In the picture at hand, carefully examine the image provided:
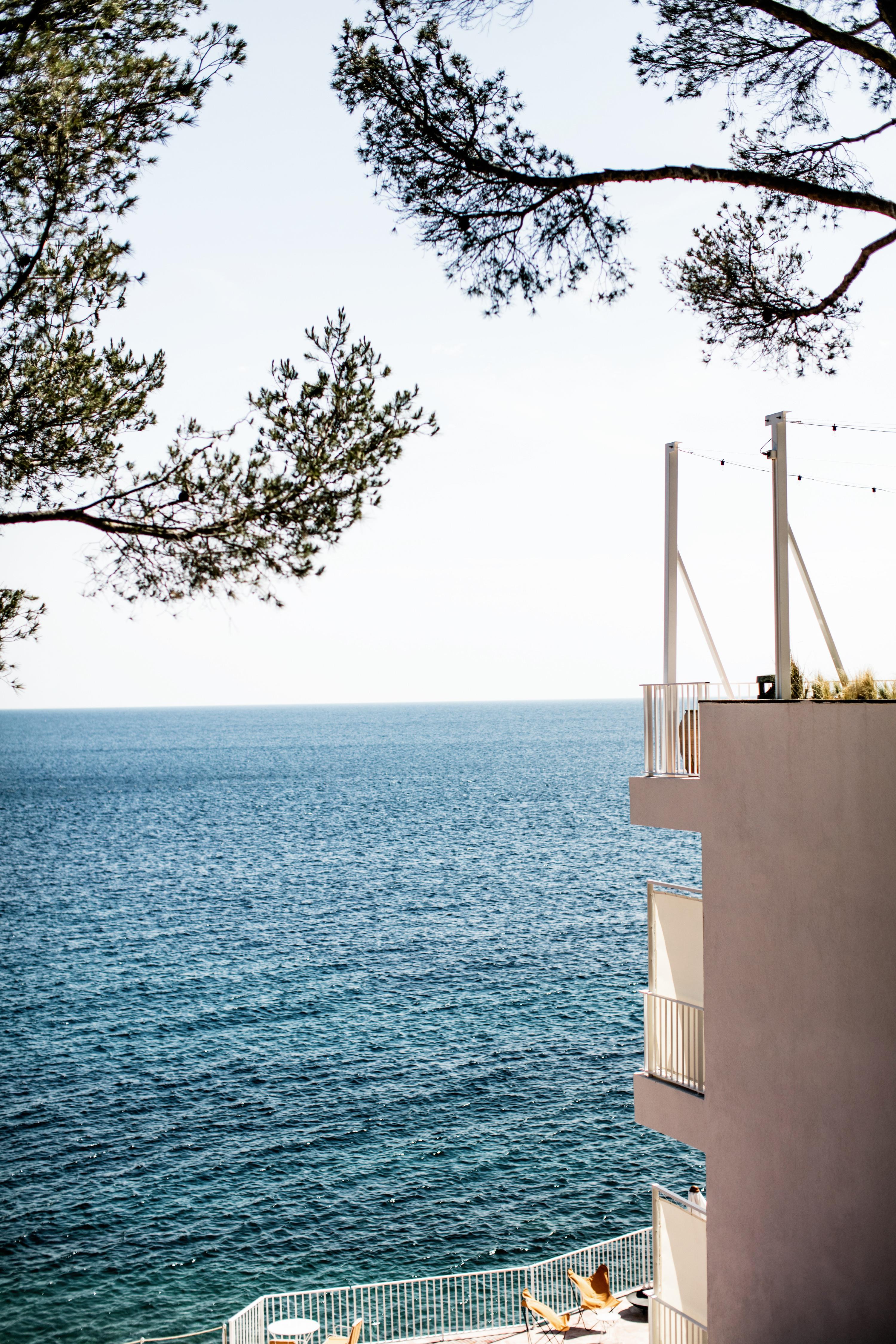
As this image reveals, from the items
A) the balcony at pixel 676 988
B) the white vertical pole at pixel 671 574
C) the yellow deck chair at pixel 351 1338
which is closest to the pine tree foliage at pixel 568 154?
the white vertical pole at pixel 671 574

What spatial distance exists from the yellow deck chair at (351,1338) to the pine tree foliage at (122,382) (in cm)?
1118

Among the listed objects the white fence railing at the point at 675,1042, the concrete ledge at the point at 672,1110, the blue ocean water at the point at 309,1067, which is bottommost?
the blue ocean water at the point at 309,1067

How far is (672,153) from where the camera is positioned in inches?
328

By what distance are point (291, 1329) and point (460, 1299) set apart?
374 centimetres

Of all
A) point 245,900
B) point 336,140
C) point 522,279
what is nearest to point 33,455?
point 336,140

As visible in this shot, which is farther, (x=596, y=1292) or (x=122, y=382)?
(x=596, y=1292)

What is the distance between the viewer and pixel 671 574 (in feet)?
27.6

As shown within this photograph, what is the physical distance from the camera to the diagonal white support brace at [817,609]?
7285 mm

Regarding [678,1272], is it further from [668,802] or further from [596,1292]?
[596,1292]

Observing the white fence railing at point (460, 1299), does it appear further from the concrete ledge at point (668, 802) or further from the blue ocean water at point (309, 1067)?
the concrete ledge at point (668, 802)

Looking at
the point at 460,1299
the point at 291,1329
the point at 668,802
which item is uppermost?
the point at 668,802

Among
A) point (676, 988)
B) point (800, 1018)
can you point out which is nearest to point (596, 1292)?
point (676, 988)

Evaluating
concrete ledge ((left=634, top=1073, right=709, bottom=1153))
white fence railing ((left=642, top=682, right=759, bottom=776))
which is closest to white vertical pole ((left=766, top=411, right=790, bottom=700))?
white fence railing ((left=642, top=682, right=759, bottom=776))

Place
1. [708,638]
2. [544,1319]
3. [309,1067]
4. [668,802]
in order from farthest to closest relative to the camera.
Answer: [309,1067], [544,1319], [708,638], [668,802]
